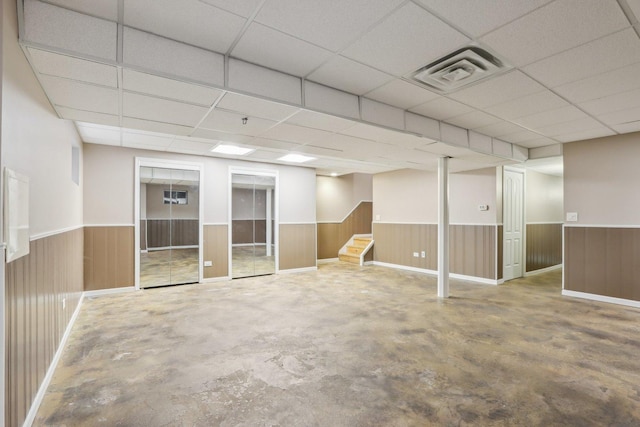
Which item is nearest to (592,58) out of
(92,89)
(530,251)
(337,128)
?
(337,128)

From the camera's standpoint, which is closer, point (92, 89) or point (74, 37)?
point (74, 37)

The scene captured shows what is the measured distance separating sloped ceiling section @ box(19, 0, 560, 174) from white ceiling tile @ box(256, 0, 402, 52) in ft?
0.04

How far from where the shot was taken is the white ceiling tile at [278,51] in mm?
2307

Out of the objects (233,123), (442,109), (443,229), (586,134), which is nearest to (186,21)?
(233,123)

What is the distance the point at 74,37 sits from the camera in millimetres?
2070

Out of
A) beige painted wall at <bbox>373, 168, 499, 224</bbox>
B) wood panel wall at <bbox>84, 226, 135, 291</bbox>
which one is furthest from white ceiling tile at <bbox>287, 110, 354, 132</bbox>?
beige painted wall at <bbox>373, 168, 499, 224</bbox>

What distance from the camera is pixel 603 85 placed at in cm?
309

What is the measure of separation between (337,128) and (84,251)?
4.74 m

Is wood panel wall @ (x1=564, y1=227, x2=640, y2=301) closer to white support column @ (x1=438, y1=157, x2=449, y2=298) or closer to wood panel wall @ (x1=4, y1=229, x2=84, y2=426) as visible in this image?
white support column @ (x1=438, y1=157, x2=449, y2=298)

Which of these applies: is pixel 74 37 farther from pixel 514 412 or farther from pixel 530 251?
pixel 530 251

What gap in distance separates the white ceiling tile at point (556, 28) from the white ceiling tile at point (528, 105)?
100cm

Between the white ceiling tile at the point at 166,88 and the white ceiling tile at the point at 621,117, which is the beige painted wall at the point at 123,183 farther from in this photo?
the white ceiling tile at the point at 621,117

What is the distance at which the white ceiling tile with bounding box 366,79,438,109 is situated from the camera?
124 inches

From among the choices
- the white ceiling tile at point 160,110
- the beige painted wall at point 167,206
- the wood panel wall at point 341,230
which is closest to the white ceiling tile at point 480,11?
the white ceiling tile at point 160,110
